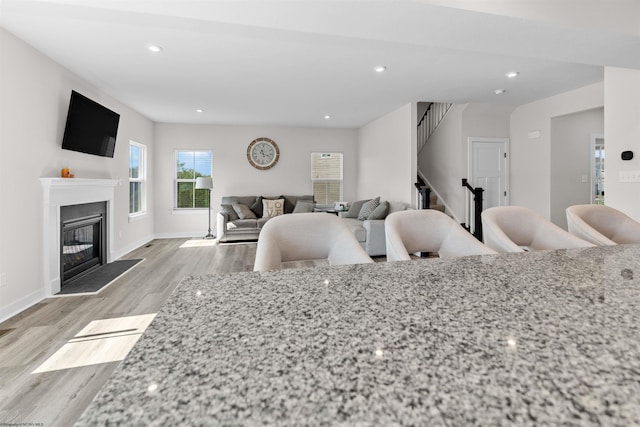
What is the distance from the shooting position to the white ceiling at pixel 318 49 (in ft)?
6.80

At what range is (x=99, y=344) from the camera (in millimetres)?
2275

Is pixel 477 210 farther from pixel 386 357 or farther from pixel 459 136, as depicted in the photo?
pixel 386 357

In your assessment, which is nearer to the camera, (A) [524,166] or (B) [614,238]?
(B) [614,238]

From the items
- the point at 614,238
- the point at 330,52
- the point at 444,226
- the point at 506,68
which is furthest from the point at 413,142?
the point at 444,226

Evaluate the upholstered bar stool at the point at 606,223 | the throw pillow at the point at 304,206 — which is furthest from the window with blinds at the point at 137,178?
the upholstered bar stool at the point at 606,223

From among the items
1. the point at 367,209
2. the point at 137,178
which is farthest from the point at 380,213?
the point at 137,178

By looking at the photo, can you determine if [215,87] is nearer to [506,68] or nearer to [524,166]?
[506,68]

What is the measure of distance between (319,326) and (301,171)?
23.3ft

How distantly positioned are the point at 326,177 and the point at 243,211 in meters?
2.19

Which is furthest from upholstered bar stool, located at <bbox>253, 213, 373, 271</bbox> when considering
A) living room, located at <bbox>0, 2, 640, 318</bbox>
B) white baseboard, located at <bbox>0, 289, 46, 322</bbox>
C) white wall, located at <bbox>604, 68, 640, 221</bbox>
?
white wall, located at <bbox>604, 68, 640, 221</bbox>

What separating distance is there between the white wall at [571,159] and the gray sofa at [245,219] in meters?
4.26

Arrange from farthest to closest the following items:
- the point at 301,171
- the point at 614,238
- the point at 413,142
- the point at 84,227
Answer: the point at 301,171 → the point at 413,142 → the point at 84,227 → the point at 614,238

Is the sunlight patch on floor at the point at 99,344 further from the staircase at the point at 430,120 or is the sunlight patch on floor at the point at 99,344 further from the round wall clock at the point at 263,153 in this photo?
the staircase at the point at 430,120

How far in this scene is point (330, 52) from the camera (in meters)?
3.31
